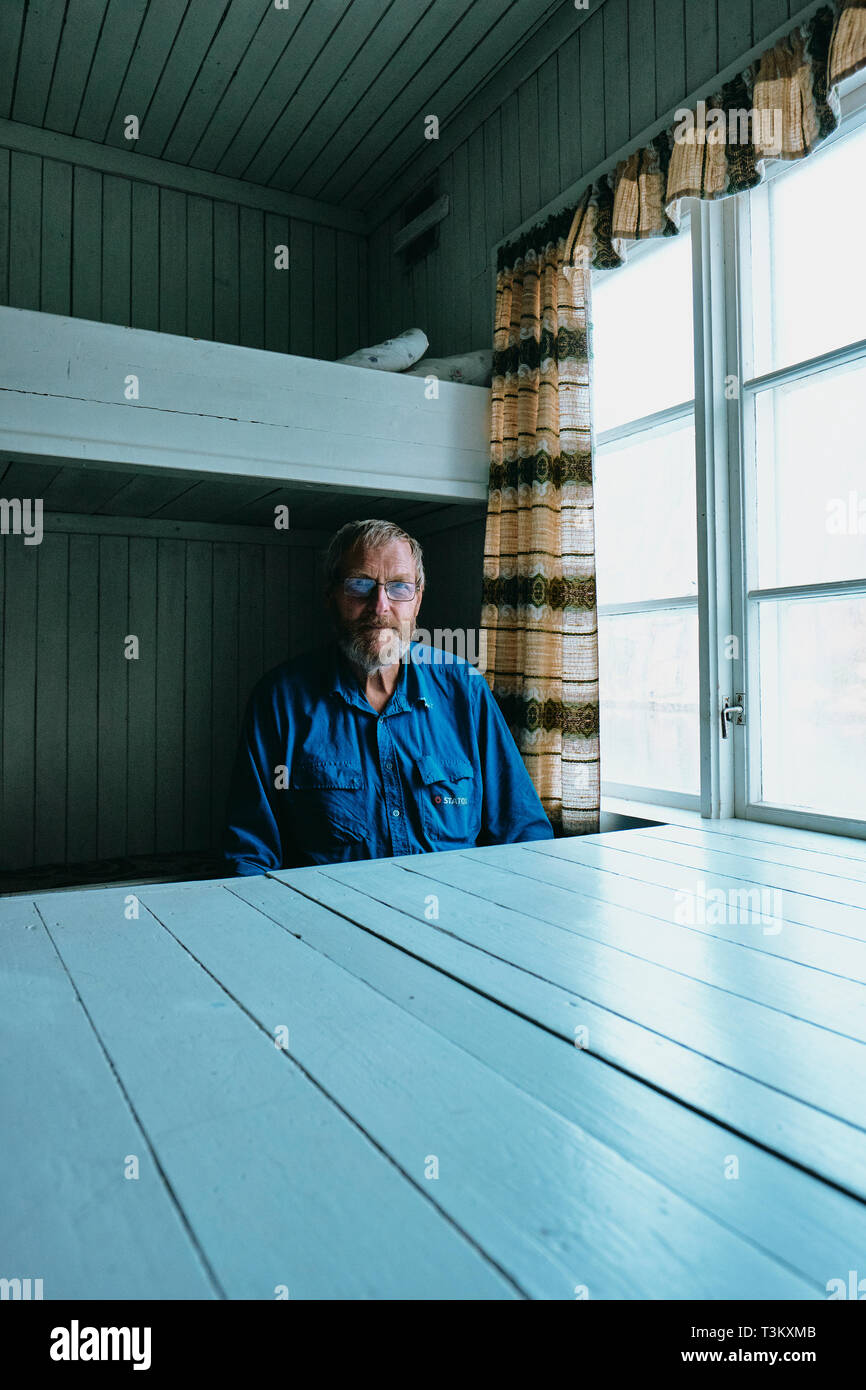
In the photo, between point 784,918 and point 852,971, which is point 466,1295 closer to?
point 852,971

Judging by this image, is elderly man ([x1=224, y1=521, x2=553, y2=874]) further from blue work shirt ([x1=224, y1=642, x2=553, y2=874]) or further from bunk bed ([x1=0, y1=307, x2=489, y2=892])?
bunk bed ([x1=0, y1=307, x2=489, y2=892])

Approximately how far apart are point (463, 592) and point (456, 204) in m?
1.30

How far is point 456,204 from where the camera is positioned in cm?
299

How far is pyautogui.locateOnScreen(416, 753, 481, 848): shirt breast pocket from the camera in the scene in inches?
Answer: 77.8

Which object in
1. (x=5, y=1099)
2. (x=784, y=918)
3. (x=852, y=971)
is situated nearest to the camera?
(x=5, y=1099)

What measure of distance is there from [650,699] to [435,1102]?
72.3 inches

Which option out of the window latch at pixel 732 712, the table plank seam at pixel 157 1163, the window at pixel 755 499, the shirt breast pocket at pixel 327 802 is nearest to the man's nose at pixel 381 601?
the shirt breast pocket at pixel 327 802

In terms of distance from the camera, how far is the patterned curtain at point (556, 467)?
2113 millimetres

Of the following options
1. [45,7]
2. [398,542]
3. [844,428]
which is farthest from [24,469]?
[844,428]

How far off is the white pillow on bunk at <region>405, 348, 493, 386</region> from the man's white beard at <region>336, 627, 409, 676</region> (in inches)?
30.4

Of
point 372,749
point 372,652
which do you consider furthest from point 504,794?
point 372,652

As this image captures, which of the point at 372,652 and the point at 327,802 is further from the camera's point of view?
the point at 372,652

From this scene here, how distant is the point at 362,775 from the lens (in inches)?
77.4

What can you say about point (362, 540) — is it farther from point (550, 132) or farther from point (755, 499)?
point (550, 132)
